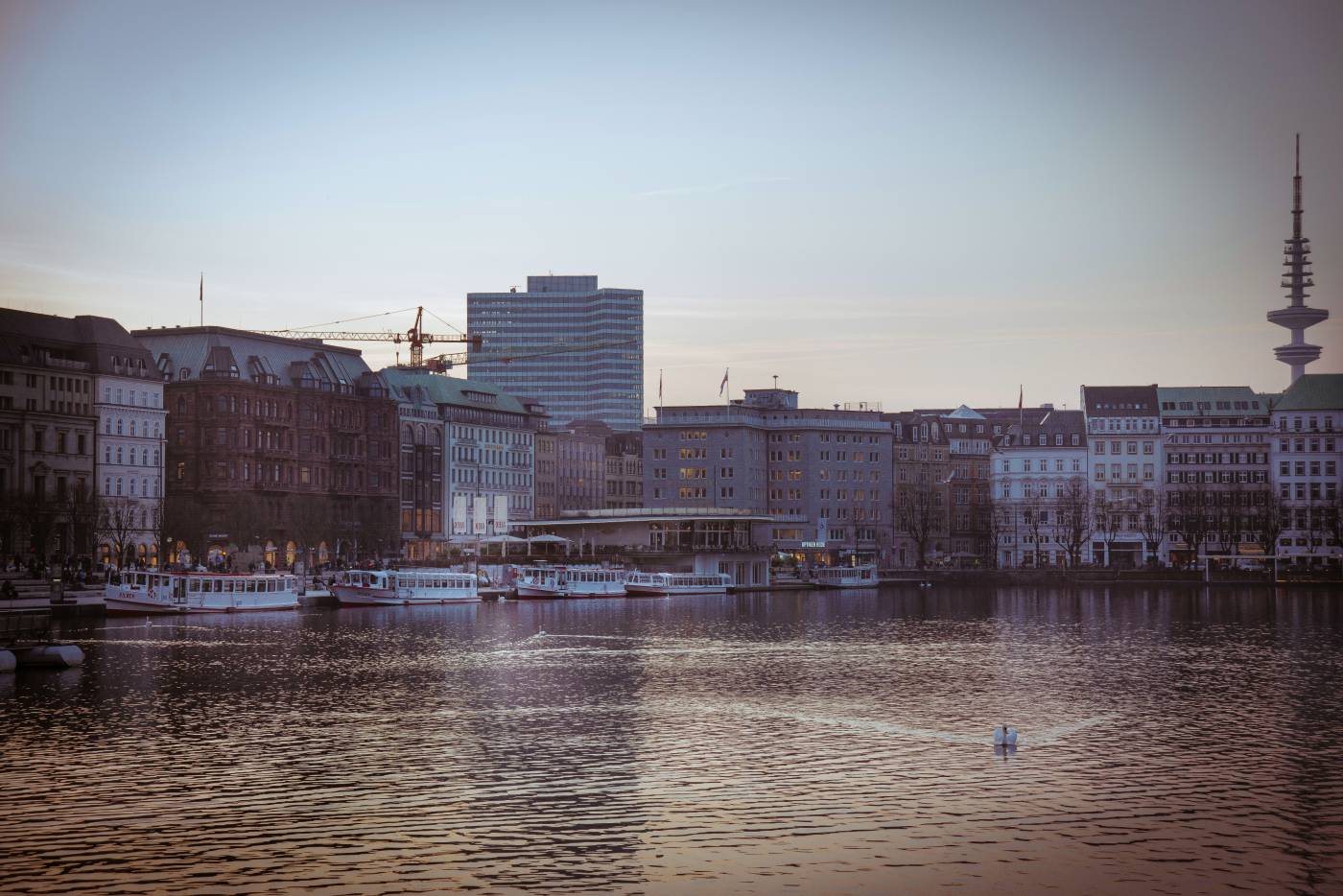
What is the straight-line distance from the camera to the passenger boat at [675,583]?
547ft

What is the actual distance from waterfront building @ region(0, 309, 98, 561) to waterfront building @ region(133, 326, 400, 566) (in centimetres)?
1051

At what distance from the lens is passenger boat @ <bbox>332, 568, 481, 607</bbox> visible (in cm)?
13038

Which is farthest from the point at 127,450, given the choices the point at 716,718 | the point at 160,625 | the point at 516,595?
the point at 716,718

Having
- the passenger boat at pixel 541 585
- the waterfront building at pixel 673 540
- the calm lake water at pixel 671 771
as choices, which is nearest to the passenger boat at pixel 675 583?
the waterfront building at pixel 673 540

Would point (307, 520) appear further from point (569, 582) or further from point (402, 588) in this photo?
point (402, 588)

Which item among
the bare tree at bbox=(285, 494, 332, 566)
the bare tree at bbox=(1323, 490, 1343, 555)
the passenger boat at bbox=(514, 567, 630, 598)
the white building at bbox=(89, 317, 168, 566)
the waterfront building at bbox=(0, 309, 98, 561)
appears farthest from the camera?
the bare tree at bbox=(1323, 490, 1343, 555)

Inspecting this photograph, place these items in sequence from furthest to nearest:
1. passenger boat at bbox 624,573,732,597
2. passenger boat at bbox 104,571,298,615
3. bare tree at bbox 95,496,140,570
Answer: passenger boat at bbox 624,573,732,597, bare tree at bbox 95,496,140,570, passenger boat at bbox 104,571,298,615

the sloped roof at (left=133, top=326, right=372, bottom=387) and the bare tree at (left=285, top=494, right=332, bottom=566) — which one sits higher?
the sloped roof at (left=133, top=326, right=372, bottom=387)

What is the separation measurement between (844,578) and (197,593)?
94.6 meters

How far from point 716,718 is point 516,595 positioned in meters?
104

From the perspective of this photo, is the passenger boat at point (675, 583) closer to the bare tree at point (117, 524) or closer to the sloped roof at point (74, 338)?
the bare tree at point (117, 524)

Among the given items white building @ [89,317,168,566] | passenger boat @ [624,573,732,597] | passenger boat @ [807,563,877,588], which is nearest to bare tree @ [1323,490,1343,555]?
passenger boat @ [807,563,877,588]

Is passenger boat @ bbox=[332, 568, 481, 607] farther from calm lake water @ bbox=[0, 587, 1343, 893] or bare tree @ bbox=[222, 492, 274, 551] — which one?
calm lake water @ bbox=[0, 587, 1343, 893]

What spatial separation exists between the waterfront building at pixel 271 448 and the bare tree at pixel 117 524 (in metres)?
3.93
